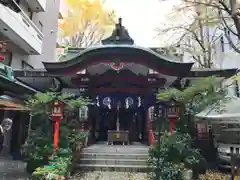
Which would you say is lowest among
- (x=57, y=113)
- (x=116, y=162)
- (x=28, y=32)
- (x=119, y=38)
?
(x=116, y=162)

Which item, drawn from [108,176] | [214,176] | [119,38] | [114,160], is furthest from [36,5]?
[214,176]

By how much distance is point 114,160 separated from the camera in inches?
371

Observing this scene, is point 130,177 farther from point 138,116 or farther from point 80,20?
point 80,20

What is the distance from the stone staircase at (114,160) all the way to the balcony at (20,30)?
7591mm

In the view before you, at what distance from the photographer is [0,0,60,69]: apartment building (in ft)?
40.5

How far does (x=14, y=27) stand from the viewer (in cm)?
1240

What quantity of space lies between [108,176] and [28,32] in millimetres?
10487

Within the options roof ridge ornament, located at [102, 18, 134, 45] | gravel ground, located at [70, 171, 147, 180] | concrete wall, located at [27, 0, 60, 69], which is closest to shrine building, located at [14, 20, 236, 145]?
roof ridge ornament, located at [102, 18, 134, 45]

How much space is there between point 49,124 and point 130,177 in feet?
11.5

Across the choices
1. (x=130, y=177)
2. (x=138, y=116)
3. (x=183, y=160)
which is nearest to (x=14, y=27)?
(x=138, y=116)

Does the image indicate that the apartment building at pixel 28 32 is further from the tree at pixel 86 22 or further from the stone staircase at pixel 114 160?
the stone staircase at pixel 114 160

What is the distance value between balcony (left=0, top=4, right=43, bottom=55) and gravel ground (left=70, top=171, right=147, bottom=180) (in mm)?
8424

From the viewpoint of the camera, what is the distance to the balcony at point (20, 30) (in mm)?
11688

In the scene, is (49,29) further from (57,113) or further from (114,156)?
(114,156)
